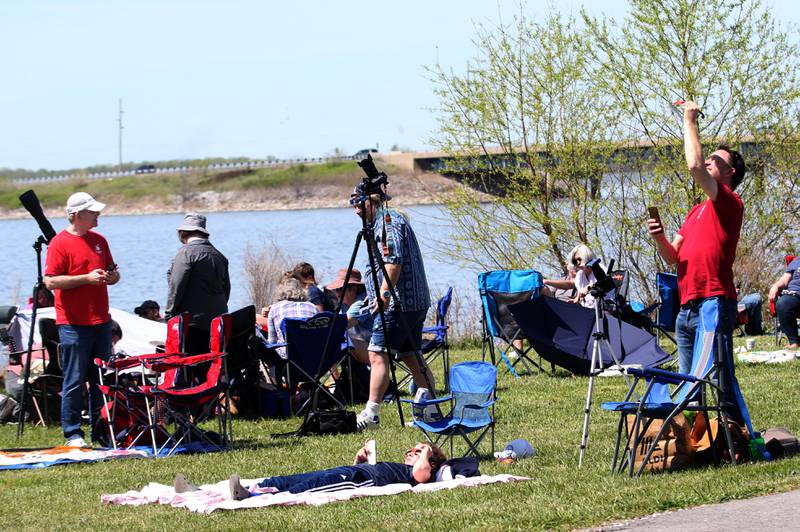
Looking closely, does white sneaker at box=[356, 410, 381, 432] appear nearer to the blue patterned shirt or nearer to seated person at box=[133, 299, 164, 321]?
the blue patterned shirt

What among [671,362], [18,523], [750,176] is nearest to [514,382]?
[671,362]

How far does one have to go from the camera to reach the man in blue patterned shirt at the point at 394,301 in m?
7.71

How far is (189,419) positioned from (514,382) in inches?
121

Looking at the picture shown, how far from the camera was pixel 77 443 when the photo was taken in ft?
26.0

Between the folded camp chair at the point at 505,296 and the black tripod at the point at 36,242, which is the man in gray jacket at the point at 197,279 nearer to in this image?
the black tripod at the point at 36,242

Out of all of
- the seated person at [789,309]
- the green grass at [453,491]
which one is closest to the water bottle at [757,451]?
the green grass at [453,491]

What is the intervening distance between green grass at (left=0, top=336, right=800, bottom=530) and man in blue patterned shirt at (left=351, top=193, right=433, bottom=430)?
363 mm

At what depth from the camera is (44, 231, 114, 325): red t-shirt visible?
794 cm

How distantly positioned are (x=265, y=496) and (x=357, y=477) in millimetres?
445

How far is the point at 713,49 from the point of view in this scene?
1451 cm

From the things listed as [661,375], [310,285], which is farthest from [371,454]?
[310,285]

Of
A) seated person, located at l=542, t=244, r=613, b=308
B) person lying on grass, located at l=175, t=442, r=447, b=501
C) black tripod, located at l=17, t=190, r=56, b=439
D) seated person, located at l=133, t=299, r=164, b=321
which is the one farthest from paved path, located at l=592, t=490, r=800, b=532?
seated person, located at l=133, t=299, r=164, b=321

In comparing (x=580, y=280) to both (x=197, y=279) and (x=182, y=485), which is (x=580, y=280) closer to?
(x=197, y=279)

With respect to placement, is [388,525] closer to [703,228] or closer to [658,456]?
[658,456]
